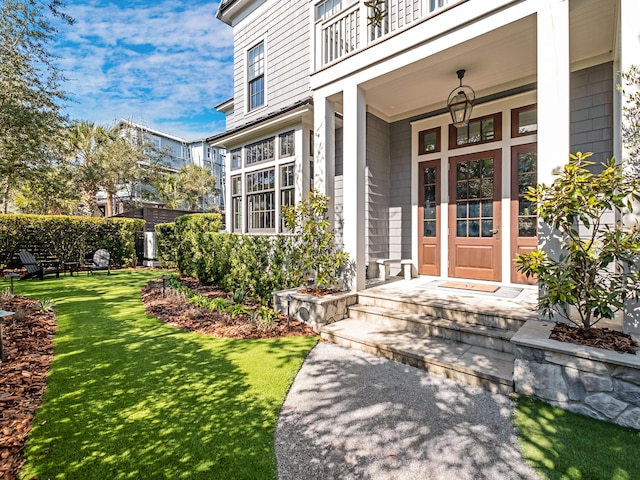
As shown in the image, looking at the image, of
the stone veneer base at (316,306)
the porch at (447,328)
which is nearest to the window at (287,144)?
the stone veneer base at (316,306)

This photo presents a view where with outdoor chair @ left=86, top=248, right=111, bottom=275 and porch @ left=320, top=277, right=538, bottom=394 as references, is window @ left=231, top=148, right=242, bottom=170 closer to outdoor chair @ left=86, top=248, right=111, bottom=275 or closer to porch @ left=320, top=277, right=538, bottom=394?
porch @ left=320, top=277, right=538, bottom=394

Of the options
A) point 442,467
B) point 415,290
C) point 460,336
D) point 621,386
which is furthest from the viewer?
point 415,290

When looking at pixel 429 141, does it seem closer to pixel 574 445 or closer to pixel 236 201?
pixel 236 201

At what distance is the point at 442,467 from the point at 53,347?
4.74 meters

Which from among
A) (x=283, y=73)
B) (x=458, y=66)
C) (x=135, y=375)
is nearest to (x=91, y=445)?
(x=135, y=375)

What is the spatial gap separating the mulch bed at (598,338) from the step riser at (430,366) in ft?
2.24

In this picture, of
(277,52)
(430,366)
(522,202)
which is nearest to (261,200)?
(277,52)

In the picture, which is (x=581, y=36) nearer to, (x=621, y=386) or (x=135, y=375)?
(x=621, y=386)

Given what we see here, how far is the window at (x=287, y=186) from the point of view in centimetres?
729

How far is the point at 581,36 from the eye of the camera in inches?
165

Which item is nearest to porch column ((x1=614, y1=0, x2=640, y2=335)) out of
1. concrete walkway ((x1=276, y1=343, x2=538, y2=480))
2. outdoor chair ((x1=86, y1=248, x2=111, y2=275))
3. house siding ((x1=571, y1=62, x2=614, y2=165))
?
concrete walkway ((x1=276, y1=343, x2=538, y2=480))

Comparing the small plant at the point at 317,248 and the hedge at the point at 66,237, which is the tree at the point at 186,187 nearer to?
the hedge at the point at 66,237

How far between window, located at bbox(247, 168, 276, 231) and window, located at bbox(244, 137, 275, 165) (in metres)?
0.33

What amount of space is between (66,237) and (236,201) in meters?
7.11
